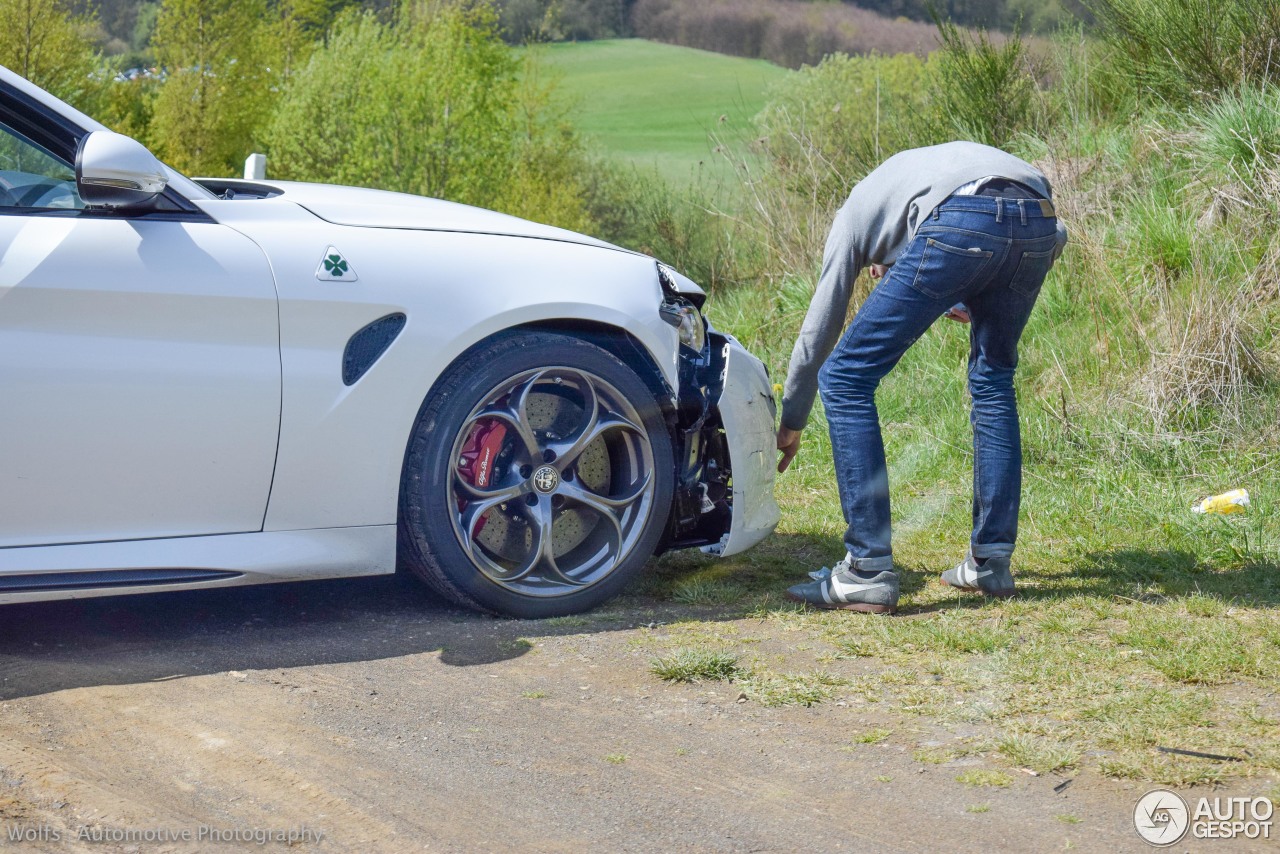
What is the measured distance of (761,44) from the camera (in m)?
38.1

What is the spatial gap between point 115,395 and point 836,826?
2032 millimetres

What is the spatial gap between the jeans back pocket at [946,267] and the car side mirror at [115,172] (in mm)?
2069

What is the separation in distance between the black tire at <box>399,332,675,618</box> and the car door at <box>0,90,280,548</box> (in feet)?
1.58

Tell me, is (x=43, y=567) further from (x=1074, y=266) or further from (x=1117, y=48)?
(x=1117, y=48)

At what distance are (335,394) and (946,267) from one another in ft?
5.72

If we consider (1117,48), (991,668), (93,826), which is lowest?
(991,668)

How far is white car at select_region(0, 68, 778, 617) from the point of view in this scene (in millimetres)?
3166

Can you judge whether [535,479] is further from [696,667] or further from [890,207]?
[890,207]

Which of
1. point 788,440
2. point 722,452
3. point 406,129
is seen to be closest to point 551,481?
point 722,452

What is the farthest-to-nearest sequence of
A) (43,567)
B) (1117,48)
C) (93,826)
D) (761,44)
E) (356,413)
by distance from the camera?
1. (761,44)
2. (1117,48)
3. (356,413)
4. (43,567)
5. (93,826)

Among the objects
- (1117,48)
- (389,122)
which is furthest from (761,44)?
(1117,48)

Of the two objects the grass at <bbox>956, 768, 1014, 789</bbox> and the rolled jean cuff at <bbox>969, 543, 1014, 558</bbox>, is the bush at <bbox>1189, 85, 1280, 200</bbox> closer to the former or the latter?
the rolled jean cuff at <bbox>969, 543, 1014, 558</bbox>

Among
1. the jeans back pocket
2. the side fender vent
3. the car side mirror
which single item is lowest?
the side fender vent

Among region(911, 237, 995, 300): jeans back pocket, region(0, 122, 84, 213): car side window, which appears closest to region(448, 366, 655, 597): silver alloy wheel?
region(911, 237, 995, 300): jeans back pocket
